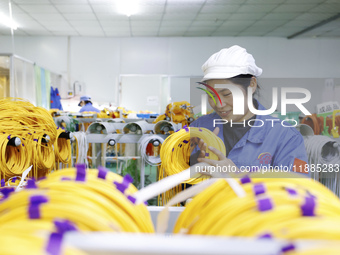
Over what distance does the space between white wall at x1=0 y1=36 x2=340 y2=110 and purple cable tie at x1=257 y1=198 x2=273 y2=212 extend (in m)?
9.31

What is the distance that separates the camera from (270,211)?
47cm

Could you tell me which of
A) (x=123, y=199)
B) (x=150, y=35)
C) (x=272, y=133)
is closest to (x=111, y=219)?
(x=123, y=199)

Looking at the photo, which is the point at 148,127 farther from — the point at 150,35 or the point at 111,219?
the point at 150,35

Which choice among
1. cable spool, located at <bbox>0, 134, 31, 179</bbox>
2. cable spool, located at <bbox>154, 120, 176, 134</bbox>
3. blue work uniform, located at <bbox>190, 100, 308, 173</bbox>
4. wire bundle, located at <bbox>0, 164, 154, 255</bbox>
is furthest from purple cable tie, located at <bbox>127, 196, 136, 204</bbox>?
cable spool, located at <bbox>154, 120, 176, 134</bbox>

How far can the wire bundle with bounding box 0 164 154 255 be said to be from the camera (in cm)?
45

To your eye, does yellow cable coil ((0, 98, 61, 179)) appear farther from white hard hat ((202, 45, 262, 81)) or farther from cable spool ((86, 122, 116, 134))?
white hard hat ((202, 45, 262, 81))

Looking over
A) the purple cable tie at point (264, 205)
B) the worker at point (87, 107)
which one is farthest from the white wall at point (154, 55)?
the purple cable tie at point (264, 205)

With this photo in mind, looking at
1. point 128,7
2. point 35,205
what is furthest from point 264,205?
point 128,7

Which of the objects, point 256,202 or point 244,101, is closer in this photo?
point 256,202

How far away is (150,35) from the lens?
9.60 meters

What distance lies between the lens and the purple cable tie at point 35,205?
452 mm

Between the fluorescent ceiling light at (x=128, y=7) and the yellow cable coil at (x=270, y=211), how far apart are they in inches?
261

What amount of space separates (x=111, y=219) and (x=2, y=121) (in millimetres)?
1867

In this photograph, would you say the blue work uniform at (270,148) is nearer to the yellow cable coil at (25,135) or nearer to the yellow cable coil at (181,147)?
the yellow cable coil at (181,147)
